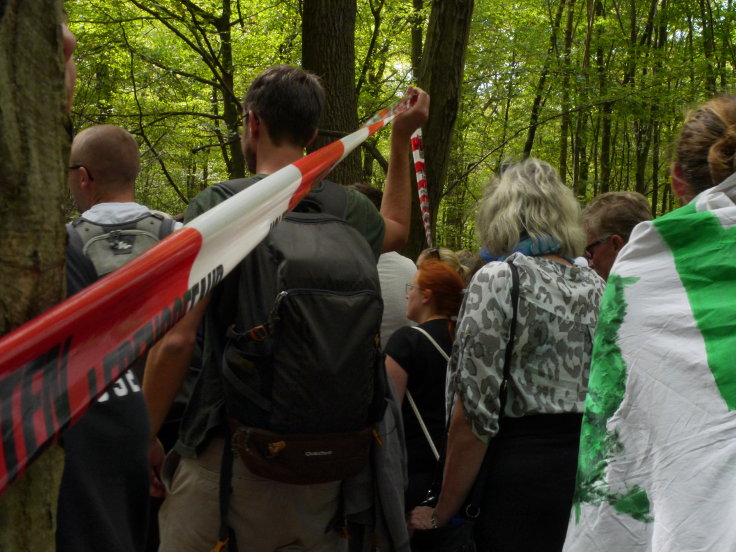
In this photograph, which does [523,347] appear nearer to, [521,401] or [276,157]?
[521,401]

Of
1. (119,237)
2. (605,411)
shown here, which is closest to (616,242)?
(605,411)

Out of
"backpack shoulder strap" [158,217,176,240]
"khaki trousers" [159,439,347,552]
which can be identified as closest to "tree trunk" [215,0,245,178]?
"backpack shoulder strap" [158,217,176,240]

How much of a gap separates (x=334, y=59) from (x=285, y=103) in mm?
3266

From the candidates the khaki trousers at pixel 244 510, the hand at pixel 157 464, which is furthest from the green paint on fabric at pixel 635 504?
the hand at pixel 157 464

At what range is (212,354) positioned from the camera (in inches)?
82.3

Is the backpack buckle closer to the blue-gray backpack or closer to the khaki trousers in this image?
the blue-gray backpack

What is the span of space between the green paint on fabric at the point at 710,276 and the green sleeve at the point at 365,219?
1005 mm

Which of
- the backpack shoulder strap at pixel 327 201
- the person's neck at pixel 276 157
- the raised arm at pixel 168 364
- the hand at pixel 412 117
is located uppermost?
the hand at pixel 412 117

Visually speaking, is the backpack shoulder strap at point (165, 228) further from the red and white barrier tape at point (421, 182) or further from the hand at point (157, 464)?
the red and white barrier tape at point (421, 182)

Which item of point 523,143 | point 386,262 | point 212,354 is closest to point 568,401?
point 212,354

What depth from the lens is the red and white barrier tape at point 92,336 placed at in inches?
32.0

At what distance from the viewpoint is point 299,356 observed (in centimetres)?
195

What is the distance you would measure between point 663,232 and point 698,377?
403 millimetres

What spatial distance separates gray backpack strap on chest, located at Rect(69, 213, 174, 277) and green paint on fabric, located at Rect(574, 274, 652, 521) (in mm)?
1503
